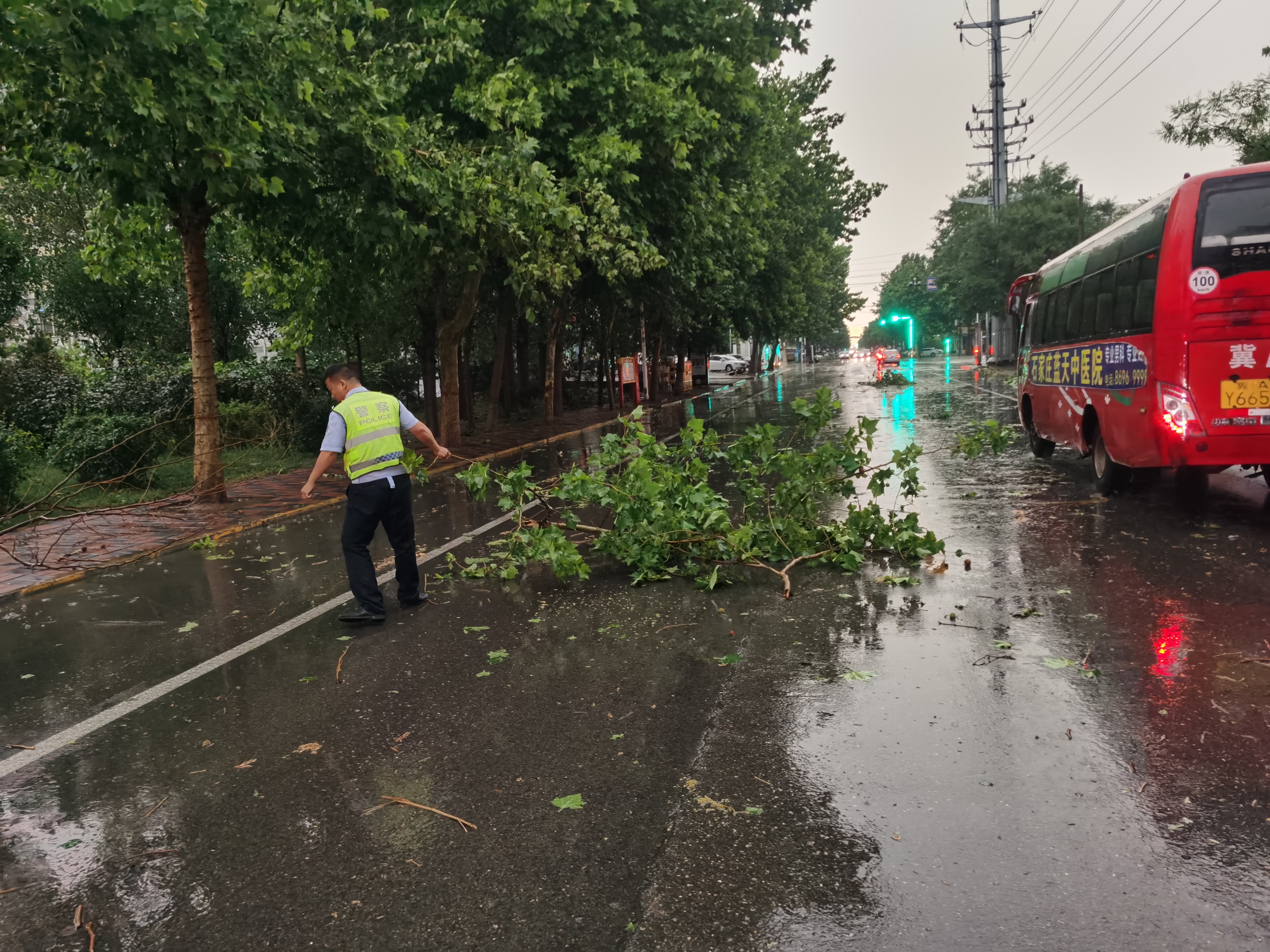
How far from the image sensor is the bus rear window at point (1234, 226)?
9109 mm

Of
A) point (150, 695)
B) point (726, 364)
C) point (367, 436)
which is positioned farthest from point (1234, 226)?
point (726, 364)

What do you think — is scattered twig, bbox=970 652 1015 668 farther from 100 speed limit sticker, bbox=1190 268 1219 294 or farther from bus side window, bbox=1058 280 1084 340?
bus side window, bbox=1058 280 1084 340

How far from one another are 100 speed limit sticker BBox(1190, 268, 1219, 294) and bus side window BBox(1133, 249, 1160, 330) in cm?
38

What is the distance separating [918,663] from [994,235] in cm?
5388

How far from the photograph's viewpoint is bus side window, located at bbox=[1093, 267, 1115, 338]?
36.5ft

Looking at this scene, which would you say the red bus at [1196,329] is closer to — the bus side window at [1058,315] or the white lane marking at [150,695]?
the bus side window at [1058,315]

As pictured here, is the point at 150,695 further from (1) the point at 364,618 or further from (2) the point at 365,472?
(2) the point at 365,472

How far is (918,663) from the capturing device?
5.70 m

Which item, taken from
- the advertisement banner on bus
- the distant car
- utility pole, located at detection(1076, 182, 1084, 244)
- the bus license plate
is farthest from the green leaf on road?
the distant car

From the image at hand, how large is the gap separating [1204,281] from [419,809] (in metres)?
8.55

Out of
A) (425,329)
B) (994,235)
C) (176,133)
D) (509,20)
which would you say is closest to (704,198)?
(509,20)

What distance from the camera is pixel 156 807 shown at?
14.0 ft

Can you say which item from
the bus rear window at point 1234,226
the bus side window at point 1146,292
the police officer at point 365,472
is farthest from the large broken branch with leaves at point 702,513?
the bus rear window at point 1234,226

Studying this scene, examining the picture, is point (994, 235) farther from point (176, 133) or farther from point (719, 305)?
point (176, 133)
